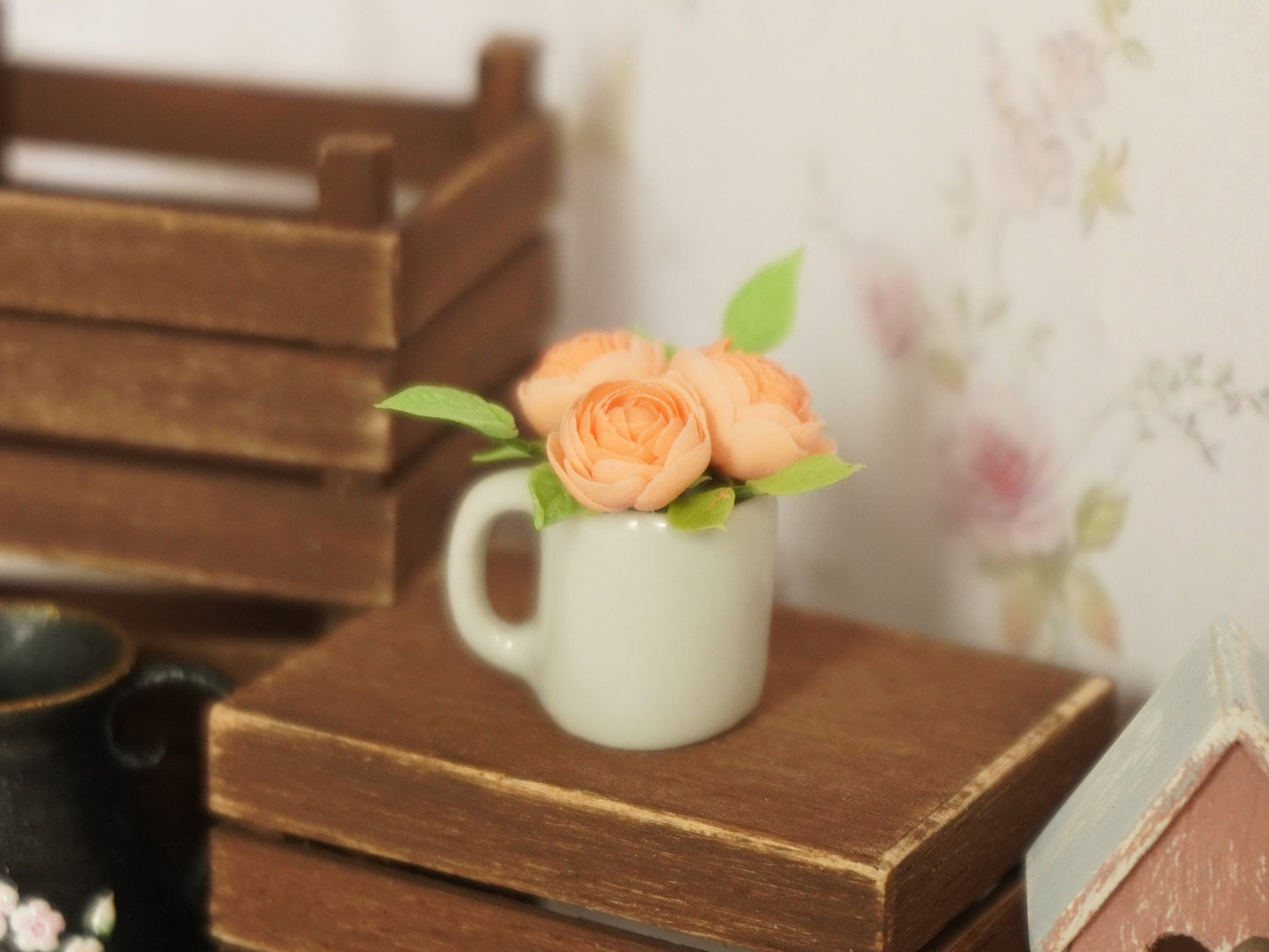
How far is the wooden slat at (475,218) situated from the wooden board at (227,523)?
100 millimetres

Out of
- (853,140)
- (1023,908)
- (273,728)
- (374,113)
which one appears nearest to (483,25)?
(374,113)

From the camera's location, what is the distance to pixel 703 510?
61 cm

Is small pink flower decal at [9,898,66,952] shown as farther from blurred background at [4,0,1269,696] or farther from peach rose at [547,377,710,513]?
blurred background at [4,0,1269,696]

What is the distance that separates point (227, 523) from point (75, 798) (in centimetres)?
17

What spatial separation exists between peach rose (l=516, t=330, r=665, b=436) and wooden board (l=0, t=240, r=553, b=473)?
0.45 ft

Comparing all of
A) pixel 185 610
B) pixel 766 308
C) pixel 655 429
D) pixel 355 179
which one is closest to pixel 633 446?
pixel 655 429

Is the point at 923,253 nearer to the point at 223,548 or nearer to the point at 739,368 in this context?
the point at 739,368

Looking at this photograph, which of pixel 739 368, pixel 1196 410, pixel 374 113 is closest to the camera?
pixel 739 368

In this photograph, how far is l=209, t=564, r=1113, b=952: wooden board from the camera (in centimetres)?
59

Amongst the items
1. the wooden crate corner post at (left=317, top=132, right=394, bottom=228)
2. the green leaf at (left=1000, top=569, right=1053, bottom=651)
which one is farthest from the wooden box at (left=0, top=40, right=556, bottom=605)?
the green leaf at (left=1000, top=569, right=1053, bottom=651)

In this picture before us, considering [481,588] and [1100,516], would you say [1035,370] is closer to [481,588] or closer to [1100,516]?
[1100,516]

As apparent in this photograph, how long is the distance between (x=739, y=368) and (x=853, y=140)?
0.27 meters

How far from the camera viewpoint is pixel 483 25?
98 centimetres

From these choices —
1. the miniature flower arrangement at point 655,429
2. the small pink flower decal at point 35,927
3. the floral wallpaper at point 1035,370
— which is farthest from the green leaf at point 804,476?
the small pink flower decal at point 35,927
